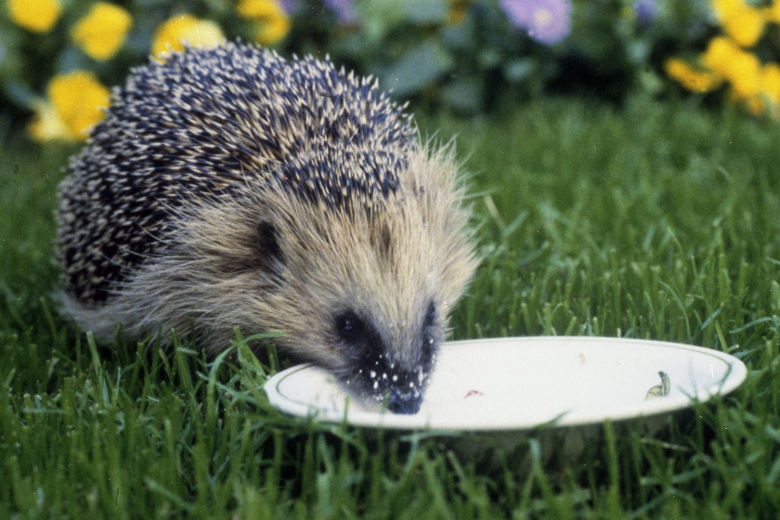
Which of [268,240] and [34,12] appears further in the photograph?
[34,12]

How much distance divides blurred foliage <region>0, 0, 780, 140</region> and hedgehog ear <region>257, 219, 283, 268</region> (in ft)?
9.13

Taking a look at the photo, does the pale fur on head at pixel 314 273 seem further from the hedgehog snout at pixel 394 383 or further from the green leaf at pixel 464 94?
the green leaf at pixel 464 94

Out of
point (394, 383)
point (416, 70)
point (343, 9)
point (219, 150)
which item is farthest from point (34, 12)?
point (394, 383)

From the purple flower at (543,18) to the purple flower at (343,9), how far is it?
84 cm

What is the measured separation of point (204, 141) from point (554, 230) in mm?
1251

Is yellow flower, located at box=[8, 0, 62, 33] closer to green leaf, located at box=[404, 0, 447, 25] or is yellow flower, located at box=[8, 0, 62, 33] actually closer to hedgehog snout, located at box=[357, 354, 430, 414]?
green leaf, located at box=[404, 0, 447, 25]

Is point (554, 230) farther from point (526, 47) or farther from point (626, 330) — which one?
point (526, 47)

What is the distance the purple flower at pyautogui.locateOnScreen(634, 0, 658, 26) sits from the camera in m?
5.12

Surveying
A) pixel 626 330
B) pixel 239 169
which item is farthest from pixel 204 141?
pixel 626 330

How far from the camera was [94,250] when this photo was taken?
2678mm

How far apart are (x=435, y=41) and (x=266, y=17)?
991mm

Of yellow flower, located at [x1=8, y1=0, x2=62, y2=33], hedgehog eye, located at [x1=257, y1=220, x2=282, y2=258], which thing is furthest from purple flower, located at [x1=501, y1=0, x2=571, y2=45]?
hedgehog eye, located at [x1=257, y1=220, x2=282, y2=258]

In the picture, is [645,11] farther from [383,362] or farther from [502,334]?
[383,362]

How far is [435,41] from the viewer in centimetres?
529
